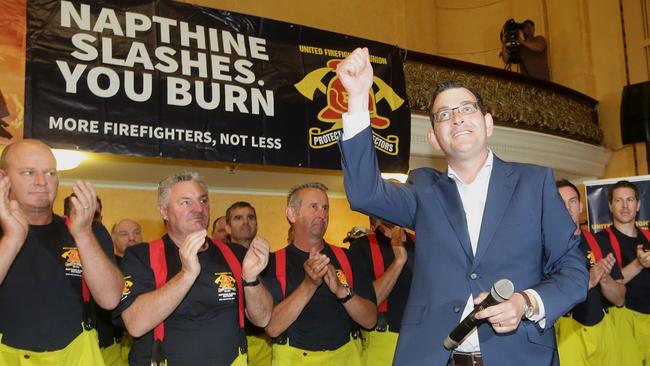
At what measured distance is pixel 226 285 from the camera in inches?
126

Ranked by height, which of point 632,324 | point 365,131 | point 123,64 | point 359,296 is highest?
point 123,64

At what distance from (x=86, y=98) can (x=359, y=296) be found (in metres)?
2.75

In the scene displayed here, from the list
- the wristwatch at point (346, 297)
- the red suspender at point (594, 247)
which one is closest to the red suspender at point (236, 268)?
the wristwatch at point (346, 297)

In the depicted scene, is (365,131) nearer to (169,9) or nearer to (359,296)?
(359,296)

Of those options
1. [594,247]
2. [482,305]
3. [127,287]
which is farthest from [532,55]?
[482,305]

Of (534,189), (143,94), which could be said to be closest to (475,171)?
(534,189)

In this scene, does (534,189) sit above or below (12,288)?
above

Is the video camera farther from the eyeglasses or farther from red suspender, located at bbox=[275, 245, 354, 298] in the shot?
the eyeglasses

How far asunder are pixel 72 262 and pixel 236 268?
81cm

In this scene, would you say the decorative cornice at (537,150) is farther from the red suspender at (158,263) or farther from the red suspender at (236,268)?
the red suspender at (158,263)

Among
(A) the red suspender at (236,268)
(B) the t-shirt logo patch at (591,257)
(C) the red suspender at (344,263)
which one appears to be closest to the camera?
(A) the red suspender at (236,268)

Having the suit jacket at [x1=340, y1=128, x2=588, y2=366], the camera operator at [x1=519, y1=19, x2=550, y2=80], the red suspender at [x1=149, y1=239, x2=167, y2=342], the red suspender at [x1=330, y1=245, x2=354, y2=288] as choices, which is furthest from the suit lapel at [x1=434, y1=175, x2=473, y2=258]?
the camera operator at [x1=519, y1=19, x2=550, y2=80]

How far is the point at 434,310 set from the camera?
76.5 inches

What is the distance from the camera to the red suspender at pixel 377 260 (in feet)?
15.4
